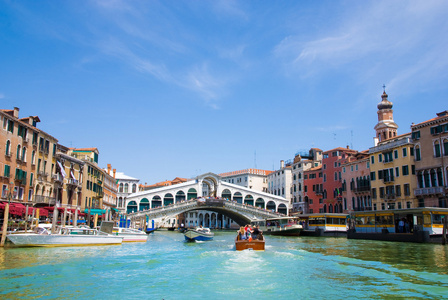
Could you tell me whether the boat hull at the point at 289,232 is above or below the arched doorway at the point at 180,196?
below

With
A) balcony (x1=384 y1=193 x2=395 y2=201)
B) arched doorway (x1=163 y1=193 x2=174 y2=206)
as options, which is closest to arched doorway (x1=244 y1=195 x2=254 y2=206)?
arched doorway (x1=163 y1=193 x2=174 y2=206)

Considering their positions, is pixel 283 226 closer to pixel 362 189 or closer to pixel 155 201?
pixel 362 189

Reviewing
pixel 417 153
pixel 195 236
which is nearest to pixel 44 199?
pixel 195 236

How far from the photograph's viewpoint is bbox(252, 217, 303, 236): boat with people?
41.3m

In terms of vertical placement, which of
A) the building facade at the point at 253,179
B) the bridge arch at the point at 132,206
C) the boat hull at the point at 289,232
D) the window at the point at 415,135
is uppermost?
the building facade at the point at 253,179

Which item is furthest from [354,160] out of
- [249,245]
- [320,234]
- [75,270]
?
[75,270]

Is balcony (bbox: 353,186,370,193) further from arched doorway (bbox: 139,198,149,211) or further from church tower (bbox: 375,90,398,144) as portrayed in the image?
arched doorway (bbox: 139,198,149,211)

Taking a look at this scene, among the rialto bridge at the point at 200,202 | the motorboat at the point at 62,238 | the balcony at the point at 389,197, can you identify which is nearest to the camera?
the motorboat at the point at 62,238

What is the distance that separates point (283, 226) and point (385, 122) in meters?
24.7

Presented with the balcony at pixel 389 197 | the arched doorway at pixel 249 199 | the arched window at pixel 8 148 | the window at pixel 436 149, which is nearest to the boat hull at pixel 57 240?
the arched window at pixel 8 148

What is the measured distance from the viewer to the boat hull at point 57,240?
20469 millimetres

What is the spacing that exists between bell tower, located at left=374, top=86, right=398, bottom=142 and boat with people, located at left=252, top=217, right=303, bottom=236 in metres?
20.9

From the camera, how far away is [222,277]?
12805 mm

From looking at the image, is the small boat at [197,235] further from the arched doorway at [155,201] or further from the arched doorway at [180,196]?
the arched doorway at [180,196]
